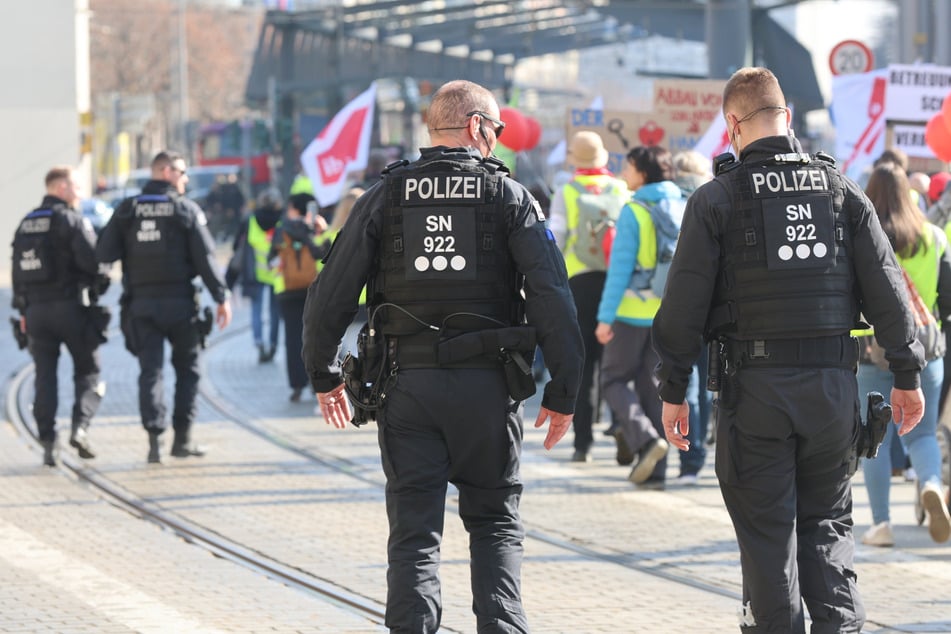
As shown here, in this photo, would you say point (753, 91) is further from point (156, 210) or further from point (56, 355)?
point (56, 355)

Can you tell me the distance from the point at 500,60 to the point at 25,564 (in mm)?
46422

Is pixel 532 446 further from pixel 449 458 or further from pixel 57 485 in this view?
pixel 449 458

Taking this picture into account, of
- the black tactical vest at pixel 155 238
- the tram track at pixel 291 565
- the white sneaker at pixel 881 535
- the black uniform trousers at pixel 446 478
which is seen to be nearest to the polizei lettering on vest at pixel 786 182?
the black uniform trousers at pixel 446 478

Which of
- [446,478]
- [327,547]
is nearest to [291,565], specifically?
[327,547]

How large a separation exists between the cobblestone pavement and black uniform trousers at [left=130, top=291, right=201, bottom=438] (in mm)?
362

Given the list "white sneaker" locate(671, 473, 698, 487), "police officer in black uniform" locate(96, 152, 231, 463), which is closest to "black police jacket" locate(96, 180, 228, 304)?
"police officer in black uniform" locate(96, 152, 231, 463)

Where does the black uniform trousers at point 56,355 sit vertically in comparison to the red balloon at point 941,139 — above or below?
below

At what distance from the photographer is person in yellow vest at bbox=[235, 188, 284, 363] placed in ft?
52.5

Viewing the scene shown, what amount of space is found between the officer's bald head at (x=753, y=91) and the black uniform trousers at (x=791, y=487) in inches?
31.2

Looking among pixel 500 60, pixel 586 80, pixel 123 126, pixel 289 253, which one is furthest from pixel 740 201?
pixel 586 80

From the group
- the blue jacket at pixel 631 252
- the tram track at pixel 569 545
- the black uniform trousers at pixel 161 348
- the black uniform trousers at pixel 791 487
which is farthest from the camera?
the black uniform trousers at pixel 161 348

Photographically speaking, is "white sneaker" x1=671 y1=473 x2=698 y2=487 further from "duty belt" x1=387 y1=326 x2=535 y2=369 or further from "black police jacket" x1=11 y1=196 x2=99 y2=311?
"duty belt" x1=387 y1=326 x2=535 y2=369

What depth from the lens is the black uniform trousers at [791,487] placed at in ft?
16.5

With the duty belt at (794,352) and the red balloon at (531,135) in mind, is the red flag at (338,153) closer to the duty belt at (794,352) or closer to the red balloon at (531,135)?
the red balloon at (531,135)
